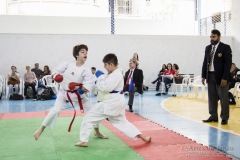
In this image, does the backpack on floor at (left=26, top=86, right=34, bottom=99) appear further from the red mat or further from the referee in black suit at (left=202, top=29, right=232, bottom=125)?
the referee in black suit at (left=202, top=29, right=232, bottom=125)

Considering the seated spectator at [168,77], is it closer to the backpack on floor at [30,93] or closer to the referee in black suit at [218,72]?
the backpack on floor at [30,93]

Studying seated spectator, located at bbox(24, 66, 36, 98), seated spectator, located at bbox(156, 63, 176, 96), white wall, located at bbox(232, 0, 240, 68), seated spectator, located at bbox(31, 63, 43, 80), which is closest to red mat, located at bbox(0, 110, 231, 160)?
seated spectator, located at bbox(24, 66, 36, 98)

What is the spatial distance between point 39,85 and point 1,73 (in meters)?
2.28

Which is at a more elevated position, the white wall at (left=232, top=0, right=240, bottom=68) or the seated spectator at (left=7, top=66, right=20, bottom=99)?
the white wall at (left=232, top=0, right=240, bottom=68)

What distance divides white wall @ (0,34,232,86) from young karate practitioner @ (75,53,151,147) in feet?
28.7

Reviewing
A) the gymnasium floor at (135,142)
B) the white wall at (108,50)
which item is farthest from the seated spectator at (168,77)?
the gymnasium floor at (135,142)

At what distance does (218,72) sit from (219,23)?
417 inches

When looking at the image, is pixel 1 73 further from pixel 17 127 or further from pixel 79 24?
pixel 17 127

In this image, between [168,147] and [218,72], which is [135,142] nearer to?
[168,147]

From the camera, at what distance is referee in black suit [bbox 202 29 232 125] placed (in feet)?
17.4

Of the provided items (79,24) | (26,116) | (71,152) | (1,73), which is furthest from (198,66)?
(71,152)

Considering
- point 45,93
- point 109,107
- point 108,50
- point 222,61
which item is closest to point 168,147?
point 109,107

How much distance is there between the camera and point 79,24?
13.3m

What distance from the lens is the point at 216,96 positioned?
220 inches
